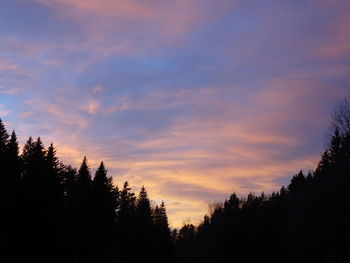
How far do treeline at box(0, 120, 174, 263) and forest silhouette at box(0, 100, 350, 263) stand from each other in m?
0.10

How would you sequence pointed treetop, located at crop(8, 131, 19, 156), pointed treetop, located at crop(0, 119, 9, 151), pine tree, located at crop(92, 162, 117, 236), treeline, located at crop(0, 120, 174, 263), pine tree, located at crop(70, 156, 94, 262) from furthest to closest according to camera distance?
1. pine tree, located at crop(92, 162, 117, 236)
2. pine tree, located at crop(70, 156, 94, 262)
3. pointed treetop, located at crop(8, 131, 19, 156)
4. pointed treetop, located at crop(0, 119, 9, 151)
5. treeline, located at crop(0, 120, 174, 263)

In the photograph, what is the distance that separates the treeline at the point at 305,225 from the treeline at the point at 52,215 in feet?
73.0

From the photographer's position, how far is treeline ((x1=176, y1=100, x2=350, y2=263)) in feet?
196

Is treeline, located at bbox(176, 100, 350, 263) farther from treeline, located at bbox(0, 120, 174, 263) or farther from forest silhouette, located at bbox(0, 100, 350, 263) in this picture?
treeline, located at bbox(0, 120, 174, 263)

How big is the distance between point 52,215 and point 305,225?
37.6m

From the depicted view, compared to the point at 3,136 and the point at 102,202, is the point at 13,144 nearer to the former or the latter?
the point at 3,136

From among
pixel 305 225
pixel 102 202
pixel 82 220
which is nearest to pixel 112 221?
pixel 102 202

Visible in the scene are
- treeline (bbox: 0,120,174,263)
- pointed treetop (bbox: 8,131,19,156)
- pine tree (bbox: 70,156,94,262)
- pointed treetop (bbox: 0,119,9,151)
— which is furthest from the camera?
pine tree (bbox: 70,156,94,262)

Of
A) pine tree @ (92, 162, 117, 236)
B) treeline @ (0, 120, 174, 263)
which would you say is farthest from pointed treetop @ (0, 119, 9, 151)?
pine tree @ (92, 162, 117, 236)

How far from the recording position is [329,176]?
64125 mm

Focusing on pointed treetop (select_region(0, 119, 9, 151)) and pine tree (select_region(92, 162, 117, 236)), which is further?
pine tree (select_region(92, 162, 117, 236))

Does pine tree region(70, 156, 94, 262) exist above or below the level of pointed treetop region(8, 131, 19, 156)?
below

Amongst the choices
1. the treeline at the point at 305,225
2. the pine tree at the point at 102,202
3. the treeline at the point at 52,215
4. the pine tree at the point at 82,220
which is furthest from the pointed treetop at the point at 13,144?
the treeline at the point at 305,225

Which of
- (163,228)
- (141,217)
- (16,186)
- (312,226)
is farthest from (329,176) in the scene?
(163,228)
